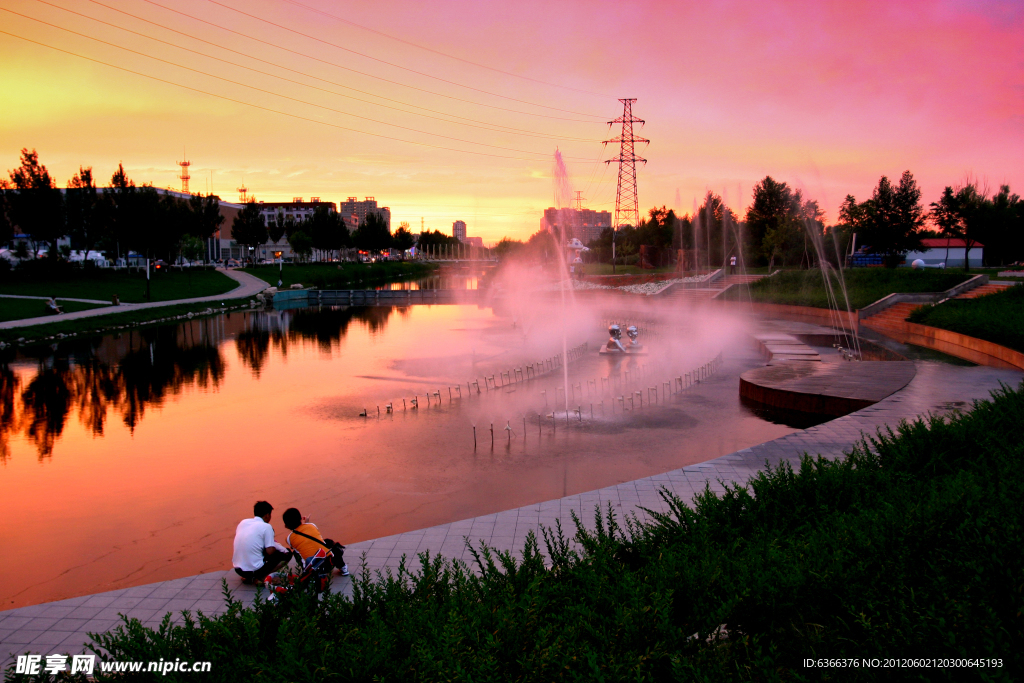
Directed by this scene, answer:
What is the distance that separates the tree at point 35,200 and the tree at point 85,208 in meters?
3.03

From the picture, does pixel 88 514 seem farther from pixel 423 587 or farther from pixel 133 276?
pixel 133 276

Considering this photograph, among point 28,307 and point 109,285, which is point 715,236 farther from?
point 28,307

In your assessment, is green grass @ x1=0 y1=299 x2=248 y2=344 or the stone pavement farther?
green grass @ x1=0 y1=299 x2=248 y2=344

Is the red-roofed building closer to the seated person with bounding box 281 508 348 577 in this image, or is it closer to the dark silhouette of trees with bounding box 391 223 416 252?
the seated person with bounding box 281 508 348 577

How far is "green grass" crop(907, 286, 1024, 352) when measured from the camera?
62.1 feet

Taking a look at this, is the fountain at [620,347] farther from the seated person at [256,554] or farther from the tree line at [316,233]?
the tree line at [316,233]

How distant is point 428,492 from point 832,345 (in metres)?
20.1

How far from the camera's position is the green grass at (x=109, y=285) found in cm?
4241

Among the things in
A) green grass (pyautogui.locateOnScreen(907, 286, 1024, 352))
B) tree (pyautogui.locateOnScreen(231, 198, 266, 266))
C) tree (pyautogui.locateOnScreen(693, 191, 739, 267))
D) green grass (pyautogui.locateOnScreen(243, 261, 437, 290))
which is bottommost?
green grass (pyautogui.locateOnScreen(907, 286, 1024, 352))

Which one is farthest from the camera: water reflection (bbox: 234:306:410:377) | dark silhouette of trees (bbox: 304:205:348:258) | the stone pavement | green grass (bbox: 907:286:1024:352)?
dark silhouette of trees (bbox: 304:205:348:258)

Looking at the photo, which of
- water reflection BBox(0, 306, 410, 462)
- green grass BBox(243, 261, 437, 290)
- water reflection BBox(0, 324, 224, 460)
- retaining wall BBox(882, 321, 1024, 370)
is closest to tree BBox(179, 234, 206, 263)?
green grass BBox(243, 261, 437, 290)

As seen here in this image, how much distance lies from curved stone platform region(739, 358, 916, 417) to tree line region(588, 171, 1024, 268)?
14.2 metres

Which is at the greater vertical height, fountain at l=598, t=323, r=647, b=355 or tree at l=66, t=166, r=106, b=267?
tree at l=66, t=166, r=106, b=267

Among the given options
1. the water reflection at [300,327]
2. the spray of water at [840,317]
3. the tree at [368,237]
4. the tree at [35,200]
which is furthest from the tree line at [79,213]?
the spray of water at [840,317]
